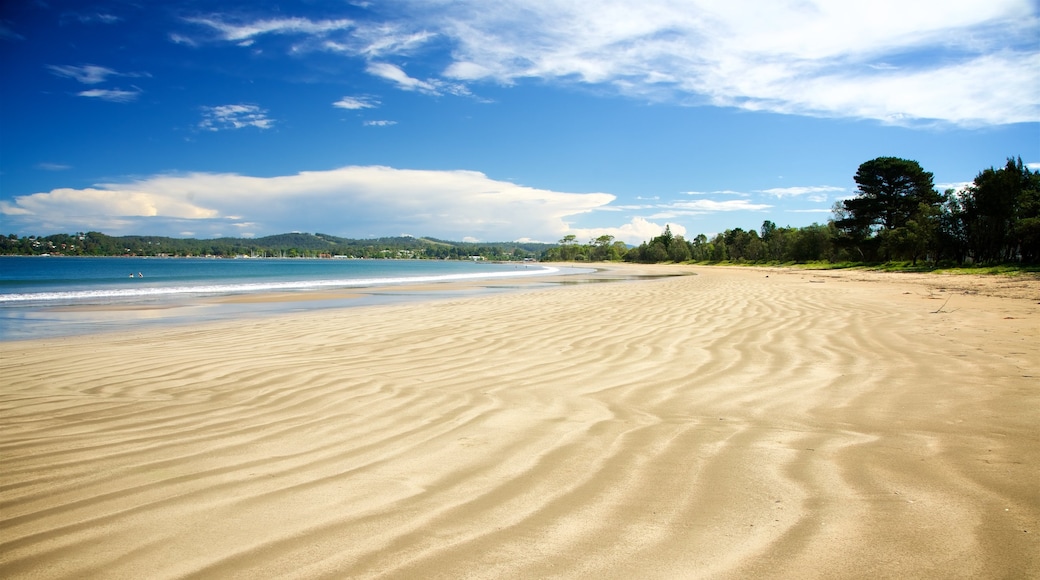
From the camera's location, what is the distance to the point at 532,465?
9.74ft

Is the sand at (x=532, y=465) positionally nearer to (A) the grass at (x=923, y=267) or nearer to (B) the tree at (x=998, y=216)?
(A) the grass at (x=923, y=267)

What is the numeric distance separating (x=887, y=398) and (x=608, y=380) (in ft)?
7.63

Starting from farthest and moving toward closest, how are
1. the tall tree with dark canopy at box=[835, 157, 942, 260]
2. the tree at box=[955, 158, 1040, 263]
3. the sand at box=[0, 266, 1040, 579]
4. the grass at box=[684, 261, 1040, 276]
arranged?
the tall tree with dark canopy at box=[835, 157, 942, 260]
the tree at box=[955, 158, 1040, 263]
the grass at box=[684, 261, 1040, 276]
the sand at box=[0, 266, 1040, 579]

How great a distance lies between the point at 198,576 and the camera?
193 centimetres

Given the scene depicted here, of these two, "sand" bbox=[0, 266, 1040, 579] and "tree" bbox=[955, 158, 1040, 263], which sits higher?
"tree" bbox=[955, 158, 1040, 263]

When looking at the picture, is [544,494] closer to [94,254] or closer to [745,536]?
[745,536]

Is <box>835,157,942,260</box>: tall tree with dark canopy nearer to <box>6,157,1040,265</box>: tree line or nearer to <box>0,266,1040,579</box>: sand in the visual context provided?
<box>6,157,1040,265</box>: tree line

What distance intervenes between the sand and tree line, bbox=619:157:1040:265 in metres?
37.9

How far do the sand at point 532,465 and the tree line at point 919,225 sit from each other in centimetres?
3794

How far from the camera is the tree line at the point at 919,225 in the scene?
34.0 metres

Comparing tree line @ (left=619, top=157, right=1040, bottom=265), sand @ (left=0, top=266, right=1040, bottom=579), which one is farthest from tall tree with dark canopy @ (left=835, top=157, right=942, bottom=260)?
sand @ (left=0, top=266, right=1040, bottom=579)

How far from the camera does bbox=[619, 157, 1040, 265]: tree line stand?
1339 inches

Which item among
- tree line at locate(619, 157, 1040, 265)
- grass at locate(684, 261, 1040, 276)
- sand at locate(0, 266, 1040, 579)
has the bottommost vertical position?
sand at locate(0, 266, 1040, 579)

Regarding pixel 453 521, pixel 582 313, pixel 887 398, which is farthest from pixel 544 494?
pixel 582 313
